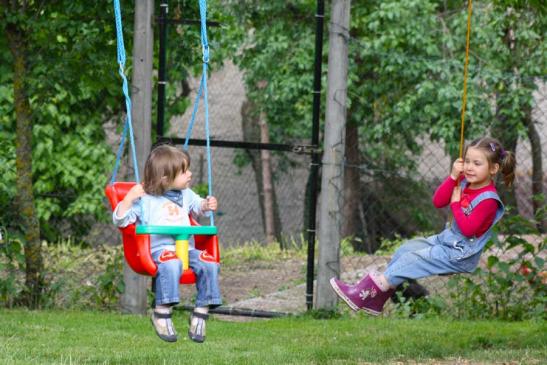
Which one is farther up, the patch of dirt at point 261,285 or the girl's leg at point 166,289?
the girl's leg at point 166,289

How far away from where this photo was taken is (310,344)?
636 centimetres

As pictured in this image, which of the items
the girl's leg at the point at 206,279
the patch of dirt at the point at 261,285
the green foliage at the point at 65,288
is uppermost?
the girl's leg at the point at 206,279

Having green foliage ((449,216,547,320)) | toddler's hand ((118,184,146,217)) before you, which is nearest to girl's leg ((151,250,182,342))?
toddler's hand ((118,184,146,217))

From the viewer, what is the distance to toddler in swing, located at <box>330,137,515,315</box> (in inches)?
214

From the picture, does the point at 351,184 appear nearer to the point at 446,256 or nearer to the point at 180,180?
the point at 446,256

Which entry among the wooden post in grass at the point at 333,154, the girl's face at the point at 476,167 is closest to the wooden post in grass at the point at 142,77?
the wooden post in grass at the point at 333,154

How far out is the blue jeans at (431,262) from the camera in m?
5.49

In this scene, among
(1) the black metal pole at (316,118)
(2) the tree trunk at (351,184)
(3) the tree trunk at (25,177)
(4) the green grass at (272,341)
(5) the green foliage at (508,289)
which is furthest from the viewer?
(2) the tree trunk at (351,184)

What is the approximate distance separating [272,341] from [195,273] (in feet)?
4.53

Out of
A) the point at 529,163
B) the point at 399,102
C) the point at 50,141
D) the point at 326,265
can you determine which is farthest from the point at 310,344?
the point at 529,163

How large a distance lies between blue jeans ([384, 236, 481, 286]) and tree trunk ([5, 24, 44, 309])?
129 inches

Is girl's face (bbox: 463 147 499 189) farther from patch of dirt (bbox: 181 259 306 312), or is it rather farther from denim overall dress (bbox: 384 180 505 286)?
patch of dirt (bbox: 181 259 306 312)

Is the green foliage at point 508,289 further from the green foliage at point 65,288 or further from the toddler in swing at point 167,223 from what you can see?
the toddler in swing at point 167,223

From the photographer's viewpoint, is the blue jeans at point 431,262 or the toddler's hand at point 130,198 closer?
the toddler's hand at point 130,198
